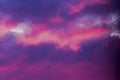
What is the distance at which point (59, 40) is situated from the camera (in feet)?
7.38

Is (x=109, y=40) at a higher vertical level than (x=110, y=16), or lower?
lower

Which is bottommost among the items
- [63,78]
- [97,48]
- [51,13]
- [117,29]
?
[63,78]

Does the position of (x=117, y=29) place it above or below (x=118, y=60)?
above

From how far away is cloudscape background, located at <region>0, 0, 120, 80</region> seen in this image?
85.3 inches

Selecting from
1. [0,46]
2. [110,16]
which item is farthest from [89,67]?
[0,46]

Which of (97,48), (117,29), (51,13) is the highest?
(51,13)

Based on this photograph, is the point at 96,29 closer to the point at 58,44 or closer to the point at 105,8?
the point at 105,8

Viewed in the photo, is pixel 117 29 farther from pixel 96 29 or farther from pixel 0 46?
pixel 0 46

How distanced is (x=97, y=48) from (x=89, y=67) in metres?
0.21

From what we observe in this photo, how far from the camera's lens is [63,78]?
225cm

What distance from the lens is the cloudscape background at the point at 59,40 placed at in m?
2.17

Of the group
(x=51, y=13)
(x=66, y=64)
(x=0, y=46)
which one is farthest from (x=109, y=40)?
(x=0, y=46)

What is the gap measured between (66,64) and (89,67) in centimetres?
23

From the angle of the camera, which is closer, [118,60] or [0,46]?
[0,46]
